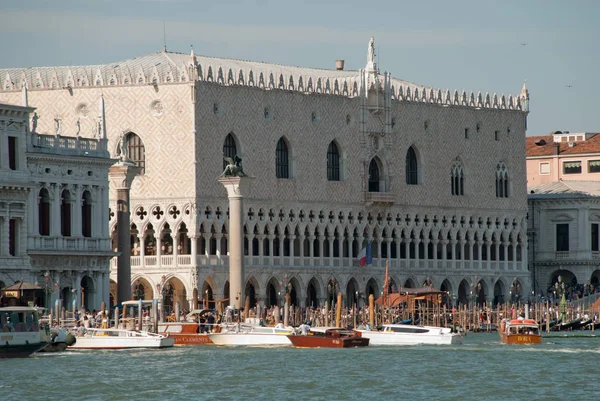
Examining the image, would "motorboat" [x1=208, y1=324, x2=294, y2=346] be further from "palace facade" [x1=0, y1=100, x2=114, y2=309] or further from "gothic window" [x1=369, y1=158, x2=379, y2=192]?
"gothic window" [x1=369, y1=158, x2=379, y2=192]

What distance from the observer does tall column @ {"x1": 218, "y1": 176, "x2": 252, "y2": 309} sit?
88312mm

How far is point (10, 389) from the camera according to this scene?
63.8 m

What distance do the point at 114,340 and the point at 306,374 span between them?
38.4 ft

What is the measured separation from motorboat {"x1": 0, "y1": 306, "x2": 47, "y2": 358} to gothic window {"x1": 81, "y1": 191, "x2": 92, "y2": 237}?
50.3 ft

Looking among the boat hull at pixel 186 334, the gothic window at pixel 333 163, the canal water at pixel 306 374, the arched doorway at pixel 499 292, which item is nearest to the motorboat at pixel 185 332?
the boat hull at pixel 186 334

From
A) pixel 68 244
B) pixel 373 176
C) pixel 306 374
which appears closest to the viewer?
pixel 306 374

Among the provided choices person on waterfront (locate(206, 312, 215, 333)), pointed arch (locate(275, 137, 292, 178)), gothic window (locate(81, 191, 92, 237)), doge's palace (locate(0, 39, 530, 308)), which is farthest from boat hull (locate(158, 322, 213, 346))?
pointed arch (locate(275, 137, 292, 178))

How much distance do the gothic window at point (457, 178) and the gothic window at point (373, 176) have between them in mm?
5761

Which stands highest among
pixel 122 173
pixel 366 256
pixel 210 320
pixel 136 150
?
pixel 136 150

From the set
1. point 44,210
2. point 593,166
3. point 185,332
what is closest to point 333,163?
point 44,210

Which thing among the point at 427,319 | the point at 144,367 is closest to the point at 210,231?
the point at 427,319

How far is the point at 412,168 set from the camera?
375 feet

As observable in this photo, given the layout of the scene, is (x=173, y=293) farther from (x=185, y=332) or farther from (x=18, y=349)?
(x=18, y=349)

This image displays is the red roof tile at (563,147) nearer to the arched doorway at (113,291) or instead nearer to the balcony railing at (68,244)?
the arched doorway at (113,291)
